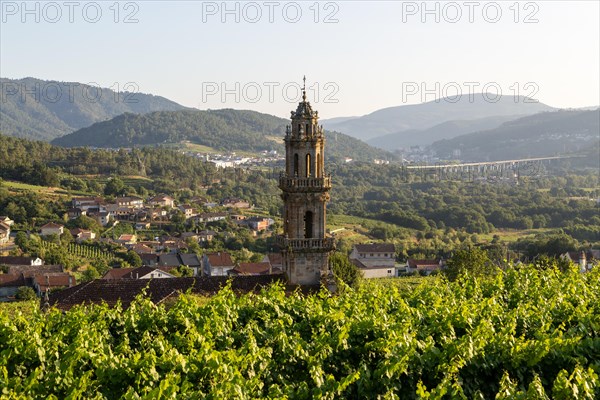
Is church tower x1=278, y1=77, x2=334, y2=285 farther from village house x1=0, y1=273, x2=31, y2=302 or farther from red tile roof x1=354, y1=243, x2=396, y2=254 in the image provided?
red tile roof x1=354, y1=243, x2=396, y2=254

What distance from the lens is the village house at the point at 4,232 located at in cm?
8362

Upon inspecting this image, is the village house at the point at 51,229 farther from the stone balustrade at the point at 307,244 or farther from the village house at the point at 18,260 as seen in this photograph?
the stone balustrade at the point at 307,244

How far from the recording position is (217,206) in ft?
409

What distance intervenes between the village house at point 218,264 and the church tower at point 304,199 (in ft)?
128

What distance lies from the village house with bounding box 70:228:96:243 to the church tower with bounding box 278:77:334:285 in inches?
2453

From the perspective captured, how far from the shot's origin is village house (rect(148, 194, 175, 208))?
119100mm

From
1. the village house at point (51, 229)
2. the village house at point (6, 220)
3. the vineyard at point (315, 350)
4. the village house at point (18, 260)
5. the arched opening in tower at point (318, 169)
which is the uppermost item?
the arched opening in tower at point (318, 169)

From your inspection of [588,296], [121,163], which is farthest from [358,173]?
[588,296]

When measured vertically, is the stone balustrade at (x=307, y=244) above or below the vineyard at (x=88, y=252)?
above

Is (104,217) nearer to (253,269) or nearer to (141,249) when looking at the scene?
(141,249)

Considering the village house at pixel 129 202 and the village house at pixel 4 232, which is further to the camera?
the village house at pixel 129 202

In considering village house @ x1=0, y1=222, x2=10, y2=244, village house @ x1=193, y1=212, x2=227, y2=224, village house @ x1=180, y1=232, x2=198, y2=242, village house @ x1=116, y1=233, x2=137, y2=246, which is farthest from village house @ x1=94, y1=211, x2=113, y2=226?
village house @ x1=0, y1=222, x2=10, y2=244

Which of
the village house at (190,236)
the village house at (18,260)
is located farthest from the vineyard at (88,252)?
the village house at (190,236)

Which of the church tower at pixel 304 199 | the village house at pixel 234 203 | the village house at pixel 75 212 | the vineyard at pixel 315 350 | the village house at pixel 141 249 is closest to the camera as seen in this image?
the vineyard at pixel 315 350
